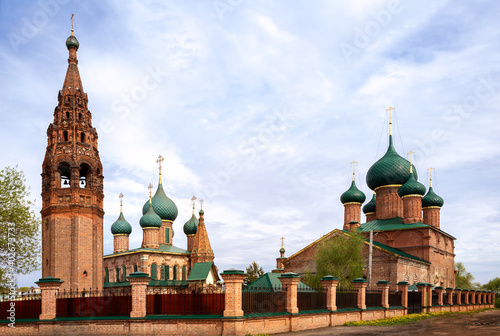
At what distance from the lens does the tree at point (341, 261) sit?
3231 cm

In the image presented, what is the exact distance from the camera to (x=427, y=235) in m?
41.8

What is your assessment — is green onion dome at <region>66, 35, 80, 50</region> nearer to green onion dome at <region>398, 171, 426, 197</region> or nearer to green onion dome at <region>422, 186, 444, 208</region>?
green onion dome at <region>398, 171, 426, 197</region>

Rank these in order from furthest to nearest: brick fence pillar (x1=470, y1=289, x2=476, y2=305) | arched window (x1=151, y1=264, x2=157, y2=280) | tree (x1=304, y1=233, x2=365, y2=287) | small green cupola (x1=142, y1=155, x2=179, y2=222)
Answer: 1. small green cupola (x1=142, y1=155, x2=179, y2=222)
2. arched window (x1=151, y1=264, x2=157, y2=280)
3. brick fence pillar (x1=470, y1=289, x2=476, y2=305)
4. tree (x1=304, y1=233, x2=365, y2=287)

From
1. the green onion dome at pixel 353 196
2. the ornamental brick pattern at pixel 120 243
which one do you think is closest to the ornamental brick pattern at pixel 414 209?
the green onion dome at pixel 353 196

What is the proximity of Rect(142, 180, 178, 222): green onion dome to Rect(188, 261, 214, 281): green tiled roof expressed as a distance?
8.79m

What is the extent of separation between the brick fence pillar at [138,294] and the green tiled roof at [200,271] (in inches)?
1041

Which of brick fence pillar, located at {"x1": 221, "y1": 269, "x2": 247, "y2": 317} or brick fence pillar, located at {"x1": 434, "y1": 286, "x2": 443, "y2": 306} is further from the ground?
brick fence pillar, located at {"x1": 221, "y1": 269, "x2": 247, "y2": 317}

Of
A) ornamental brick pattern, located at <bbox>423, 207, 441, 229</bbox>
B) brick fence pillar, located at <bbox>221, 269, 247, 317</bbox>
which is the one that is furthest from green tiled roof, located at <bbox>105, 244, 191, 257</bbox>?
brick fence pillar, located at <bbox>221, 269, 247, 317</bbox>

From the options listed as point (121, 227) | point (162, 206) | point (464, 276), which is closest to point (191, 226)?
point (162, 206)

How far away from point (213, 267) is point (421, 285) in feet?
68.9

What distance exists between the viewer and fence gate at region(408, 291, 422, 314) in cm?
3121

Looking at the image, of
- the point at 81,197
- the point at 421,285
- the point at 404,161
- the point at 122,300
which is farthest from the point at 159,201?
the point at 122,300

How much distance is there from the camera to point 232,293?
16.5 metres

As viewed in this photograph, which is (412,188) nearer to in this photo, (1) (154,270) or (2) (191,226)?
(2) (191,226)
